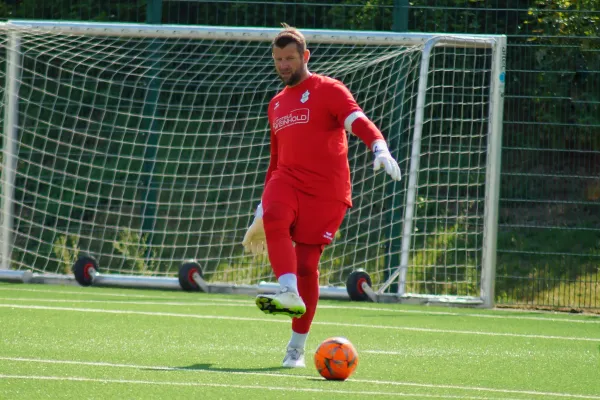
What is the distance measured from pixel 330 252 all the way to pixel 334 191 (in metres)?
5.48

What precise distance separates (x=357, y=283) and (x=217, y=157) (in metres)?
2.43

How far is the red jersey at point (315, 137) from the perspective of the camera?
5918 mm

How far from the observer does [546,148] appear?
34.3ft

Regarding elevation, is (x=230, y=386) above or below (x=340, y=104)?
below

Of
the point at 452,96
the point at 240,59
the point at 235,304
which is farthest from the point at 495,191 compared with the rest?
the point at 240,59

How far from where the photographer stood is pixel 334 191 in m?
5.97

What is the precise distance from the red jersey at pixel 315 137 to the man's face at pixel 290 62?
63 mm

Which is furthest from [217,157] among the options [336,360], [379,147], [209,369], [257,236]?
[336,360]

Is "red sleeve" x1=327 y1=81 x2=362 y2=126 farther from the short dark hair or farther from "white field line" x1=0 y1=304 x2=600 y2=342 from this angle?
"white field line" x1=0 y1=304 x2=600 y2=342

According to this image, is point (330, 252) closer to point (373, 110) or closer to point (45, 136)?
point (373, 110)

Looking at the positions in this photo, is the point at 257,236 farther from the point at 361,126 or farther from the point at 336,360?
the point at 336,360

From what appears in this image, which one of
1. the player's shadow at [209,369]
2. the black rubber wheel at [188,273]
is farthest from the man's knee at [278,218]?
the black rubber wheel at [188,273]

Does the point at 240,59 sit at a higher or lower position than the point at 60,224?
higher

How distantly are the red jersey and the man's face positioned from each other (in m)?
0.06
